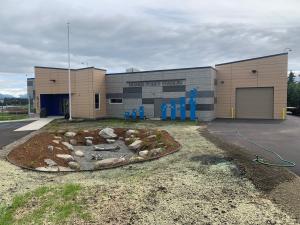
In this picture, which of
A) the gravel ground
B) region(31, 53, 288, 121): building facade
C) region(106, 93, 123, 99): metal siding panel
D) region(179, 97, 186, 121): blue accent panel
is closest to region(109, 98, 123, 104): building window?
region(31, 53, 288, 121): building facade

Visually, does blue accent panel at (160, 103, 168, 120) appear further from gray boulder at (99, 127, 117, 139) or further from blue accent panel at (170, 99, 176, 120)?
gray boulder at (99, 127, 117, 139)

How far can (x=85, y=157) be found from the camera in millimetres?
14602

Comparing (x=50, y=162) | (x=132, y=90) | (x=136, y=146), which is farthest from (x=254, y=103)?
(x=50, y=162)

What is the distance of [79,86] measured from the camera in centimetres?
3084

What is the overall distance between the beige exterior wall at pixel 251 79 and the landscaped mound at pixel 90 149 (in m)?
12.0

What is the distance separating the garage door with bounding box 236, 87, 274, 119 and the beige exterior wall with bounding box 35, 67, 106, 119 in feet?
46.2

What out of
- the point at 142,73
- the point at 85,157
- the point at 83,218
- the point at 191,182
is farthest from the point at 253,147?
the point at 142,73

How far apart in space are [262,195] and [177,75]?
21.7 meters

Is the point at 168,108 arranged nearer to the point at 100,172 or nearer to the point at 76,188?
the point at 100,172

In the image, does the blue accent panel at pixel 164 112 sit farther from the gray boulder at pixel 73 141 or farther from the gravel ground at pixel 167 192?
the gravel ground at pixel 167 192

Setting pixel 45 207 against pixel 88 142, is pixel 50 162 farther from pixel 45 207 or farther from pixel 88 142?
pixel 88 142

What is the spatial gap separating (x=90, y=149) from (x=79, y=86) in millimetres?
15460

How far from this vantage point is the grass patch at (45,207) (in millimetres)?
6004

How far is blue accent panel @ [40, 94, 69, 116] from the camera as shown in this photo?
3462 cm
